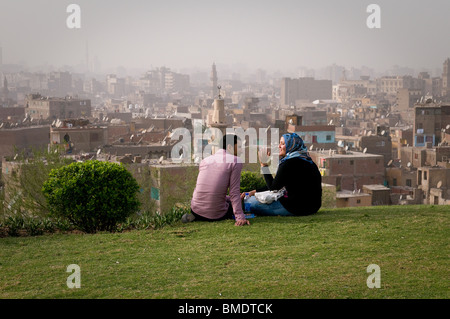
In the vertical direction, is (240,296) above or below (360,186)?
above

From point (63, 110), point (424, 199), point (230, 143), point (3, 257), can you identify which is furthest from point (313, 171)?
point (63, 110)

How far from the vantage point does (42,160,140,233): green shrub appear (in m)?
6.73

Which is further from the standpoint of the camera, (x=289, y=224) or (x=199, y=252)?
(x=289, y=224)

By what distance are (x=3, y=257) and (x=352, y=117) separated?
66.5 meters

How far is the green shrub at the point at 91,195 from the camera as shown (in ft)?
22.1

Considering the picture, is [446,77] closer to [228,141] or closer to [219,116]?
[219,116]

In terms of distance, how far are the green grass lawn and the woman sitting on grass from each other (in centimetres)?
16

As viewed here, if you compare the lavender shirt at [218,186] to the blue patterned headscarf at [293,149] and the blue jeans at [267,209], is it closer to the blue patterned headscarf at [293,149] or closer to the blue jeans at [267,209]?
the blue jeans at [267,209]

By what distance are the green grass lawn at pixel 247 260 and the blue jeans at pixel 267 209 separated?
0.42 feet

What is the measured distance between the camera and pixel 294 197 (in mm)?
6488

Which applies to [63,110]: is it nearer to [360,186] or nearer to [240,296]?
[360,186]

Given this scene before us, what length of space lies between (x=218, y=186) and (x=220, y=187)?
22 mm
